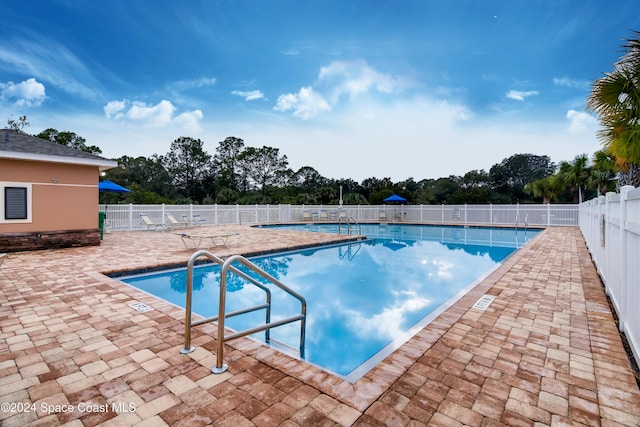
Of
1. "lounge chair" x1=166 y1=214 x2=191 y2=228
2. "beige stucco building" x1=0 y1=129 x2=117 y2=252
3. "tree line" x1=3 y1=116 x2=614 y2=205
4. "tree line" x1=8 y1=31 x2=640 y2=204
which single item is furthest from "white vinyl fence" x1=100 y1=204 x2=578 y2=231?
"tree line" x1=3 y1=116 x2=614 y2=205

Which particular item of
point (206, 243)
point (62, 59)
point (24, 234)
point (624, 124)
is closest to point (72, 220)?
point (24, 234)

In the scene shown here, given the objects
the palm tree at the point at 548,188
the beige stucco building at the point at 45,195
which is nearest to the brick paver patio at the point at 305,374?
the beige stucco building at the point at 45,195

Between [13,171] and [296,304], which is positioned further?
[13,171]

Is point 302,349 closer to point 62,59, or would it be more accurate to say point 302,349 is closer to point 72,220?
point 72,220

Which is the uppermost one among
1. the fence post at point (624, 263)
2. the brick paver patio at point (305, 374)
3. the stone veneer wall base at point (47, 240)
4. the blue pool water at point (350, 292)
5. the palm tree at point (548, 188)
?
the palm tree at point (548, 188)

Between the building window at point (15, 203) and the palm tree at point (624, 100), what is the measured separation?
12.6m

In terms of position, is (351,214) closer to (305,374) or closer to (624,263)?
(624,263)

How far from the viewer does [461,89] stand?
15875mm

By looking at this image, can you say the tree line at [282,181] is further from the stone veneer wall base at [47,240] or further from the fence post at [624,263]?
the fence post at [624,263]

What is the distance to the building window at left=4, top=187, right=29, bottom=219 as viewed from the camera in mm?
8188

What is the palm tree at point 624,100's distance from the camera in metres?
4.34

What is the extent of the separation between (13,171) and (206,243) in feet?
17.1

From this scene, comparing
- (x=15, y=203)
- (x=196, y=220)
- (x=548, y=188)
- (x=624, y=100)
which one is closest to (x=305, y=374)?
(x=624, y=100)

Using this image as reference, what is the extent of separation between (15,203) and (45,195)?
64cm
